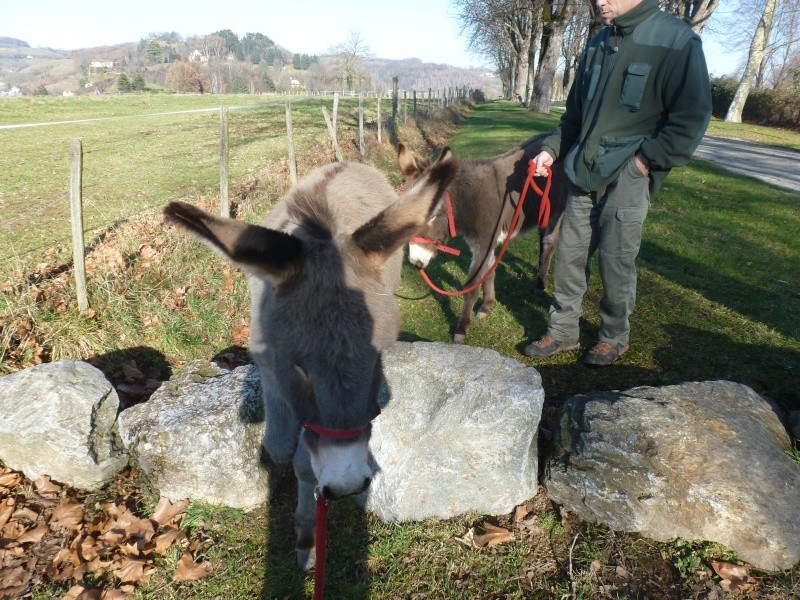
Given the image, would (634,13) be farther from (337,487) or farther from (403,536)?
(403,536)

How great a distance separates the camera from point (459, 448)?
340 centimetres

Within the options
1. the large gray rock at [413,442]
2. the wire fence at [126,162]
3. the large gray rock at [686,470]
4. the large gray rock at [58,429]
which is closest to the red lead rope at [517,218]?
the large gray rock at [413,442]

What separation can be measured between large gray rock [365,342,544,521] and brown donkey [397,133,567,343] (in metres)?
2.09

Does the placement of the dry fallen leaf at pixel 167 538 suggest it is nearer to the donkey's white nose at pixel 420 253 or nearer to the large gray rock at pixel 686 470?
the large gray rock at pixel 686 470

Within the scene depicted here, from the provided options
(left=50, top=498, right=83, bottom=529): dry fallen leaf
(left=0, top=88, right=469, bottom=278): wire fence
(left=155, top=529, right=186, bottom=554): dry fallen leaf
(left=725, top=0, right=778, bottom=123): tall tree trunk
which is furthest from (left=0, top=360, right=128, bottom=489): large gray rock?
(left=725, top=0, right=778, bottom=123): tall tree trunk

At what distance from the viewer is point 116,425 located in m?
3.80

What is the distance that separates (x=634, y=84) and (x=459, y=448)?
10.7 feet

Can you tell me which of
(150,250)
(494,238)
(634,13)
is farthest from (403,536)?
(150,250)

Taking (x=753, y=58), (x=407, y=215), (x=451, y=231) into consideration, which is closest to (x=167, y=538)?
(x=407, y=215)

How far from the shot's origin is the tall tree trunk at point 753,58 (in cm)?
3000

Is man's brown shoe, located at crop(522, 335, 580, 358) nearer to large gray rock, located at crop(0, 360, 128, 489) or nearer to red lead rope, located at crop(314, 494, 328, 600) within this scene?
red lead rope, located at crop(314, 494, 328, 600)

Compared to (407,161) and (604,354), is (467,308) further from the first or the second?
(407,161)

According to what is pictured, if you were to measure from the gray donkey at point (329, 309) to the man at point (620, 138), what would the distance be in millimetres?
2426

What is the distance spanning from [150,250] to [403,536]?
5186 mm
